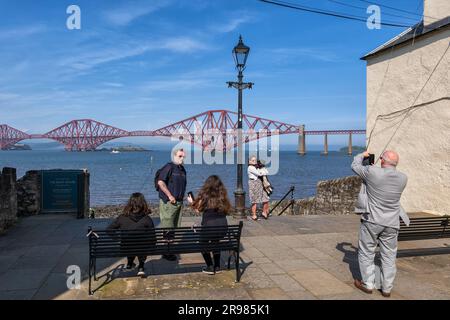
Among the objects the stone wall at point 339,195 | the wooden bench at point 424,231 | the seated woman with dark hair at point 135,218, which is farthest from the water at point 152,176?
the seated woman with dark hair at point 135,218

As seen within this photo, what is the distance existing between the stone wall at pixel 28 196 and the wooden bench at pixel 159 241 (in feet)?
17.4

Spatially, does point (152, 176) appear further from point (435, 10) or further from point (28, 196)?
point (435, 10)

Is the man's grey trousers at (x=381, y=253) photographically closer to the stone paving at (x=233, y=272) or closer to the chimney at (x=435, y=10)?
the stone paving at (x=233, y=272)

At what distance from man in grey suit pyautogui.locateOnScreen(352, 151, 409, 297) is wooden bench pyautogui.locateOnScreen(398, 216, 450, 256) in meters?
1.33

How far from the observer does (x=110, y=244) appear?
4566mm

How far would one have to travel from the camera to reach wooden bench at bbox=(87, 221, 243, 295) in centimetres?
455

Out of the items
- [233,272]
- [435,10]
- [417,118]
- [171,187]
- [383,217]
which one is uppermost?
[435,10]

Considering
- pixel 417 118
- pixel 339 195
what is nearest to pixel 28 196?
pixel 339 195

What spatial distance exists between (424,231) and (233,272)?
117 inches

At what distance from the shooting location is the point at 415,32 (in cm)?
973

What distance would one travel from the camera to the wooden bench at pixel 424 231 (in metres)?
5.68
